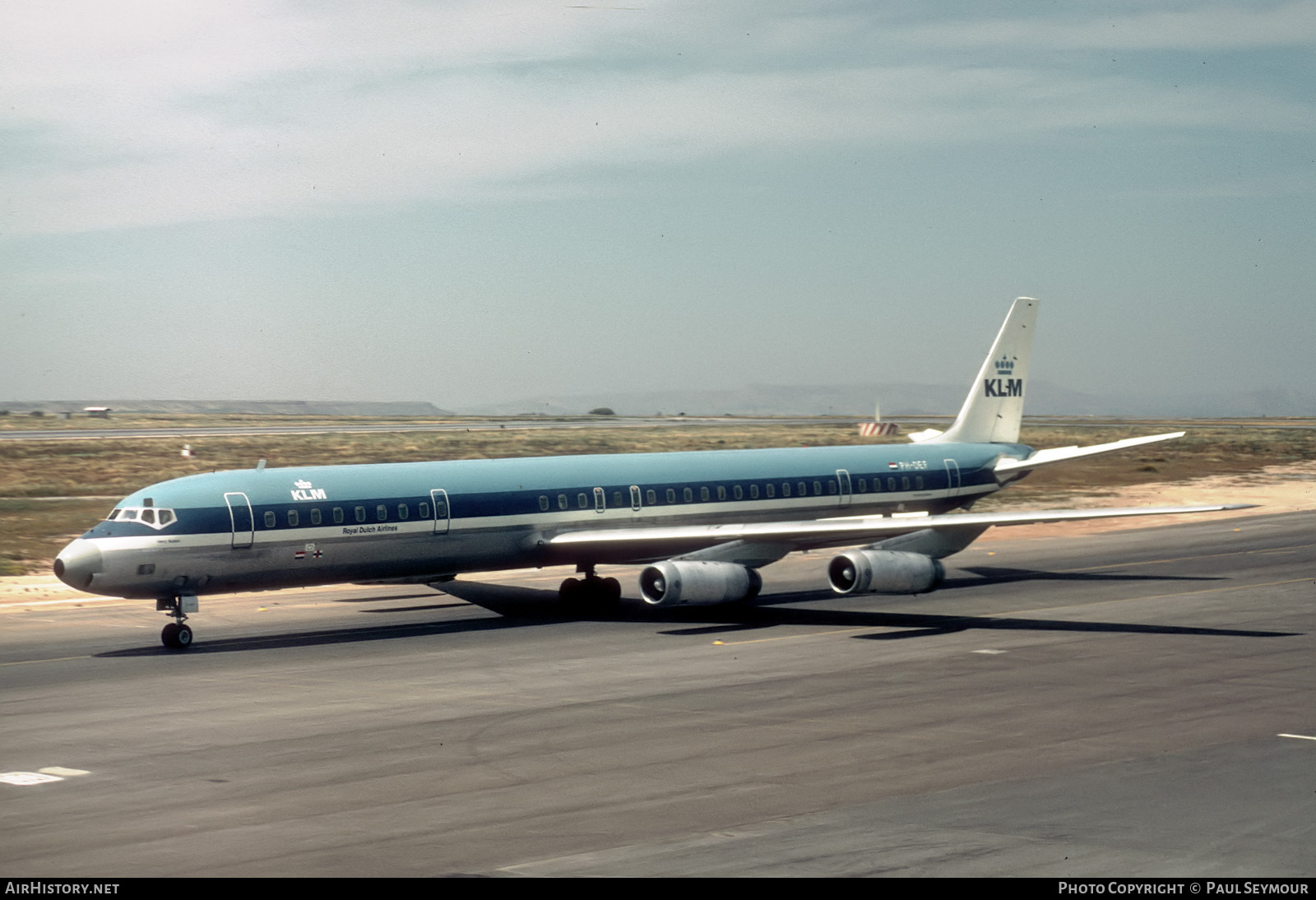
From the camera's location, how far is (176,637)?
33.1 metres

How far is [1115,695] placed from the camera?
2620 centimetres

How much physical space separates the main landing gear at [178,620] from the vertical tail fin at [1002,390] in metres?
27.0

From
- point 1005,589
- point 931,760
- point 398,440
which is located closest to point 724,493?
point 1005,589

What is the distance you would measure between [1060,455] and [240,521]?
2644cm

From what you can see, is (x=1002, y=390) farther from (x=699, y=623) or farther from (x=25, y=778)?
(x=25, y=778)

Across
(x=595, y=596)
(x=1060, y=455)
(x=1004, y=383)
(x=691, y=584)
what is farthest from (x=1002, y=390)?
(x=691, y=584)

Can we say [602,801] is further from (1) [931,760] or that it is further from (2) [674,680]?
(2) [674,680]

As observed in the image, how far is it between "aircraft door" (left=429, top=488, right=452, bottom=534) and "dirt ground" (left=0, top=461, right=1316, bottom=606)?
43.2ft

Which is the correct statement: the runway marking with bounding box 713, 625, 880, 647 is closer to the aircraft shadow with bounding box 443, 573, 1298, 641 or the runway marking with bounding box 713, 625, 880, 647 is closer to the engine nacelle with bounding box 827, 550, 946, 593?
the aircraft shadow with bounding box 443, 573, 1298, 641

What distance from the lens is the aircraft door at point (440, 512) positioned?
36.6 m

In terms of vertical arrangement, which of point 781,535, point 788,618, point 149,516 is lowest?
point 788,618

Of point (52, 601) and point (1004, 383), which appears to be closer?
point (52, 601)

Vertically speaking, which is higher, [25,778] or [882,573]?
[882,573]

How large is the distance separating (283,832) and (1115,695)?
50.8ft
